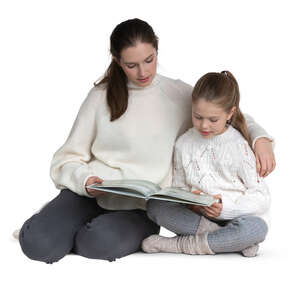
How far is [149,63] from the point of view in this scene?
3.92 m

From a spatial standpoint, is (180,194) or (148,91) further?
(148,91)

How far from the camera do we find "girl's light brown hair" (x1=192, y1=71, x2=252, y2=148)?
3.77 m

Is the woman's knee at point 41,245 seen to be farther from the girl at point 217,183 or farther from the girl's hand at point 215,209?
the girl's hand at point 215,209

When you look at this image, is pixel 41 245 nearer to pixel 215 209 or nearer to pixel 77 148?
pixel 77 148

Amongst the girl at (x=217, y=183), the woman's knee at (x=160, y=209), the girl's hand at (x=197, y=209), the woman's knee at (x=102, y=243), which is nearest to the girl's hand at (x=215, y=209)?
the girl at (x=217, y=183)

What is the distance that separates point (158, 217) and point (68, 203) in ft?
1.81

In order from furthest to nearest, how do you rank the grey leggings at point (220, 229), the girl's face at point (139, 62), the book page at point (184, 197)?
the girl's face at point (139, 62) < the grey leggings at point (220, 229) < the book page at point (184, 197)

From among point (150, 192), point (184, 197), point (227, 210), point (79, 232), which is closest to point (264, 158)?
point (227, 210)

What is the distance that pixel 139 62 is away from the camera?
3.88 metres

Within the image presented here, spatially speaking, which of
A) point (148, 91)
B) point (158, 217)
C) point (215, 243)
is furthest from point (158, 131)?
point (215, 243)

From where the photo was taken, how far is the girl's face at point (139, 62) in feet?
12.6

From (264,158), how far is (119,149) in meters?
0.87

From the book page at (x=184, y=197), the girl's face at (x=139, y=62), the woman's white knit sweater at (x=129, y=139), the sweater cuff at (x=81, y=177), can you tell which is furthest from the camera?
the woman's white knit sweater at (x=129, y=139)

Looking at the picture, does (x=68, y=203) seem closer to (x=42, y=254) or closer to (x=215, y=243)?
(x=42, y=254)
